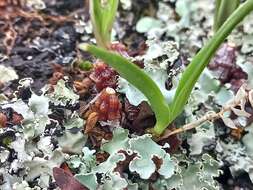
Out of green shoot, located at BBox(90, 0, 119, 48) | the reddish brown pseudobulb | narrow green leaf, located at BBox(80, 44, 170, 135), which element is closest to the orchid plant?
narrow green leaf, located at BBox(80, 44, 170, 135)

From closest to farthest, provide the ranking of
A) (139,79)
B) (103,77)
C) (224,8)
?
1. (139,79)
2. (103,77)
3. (224,8)

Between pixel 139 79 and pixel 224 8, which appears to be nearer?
pixel 139 79

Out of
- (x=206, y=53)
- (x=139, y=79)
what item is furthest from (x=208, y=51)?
(x=139, y=79)

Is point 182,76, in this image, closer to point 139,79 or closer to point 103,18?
point 139,79

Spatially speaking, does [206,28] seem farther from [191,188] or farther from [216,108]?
[191,188]

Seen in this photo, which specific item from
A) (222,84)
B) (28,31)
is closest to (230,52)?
(222,84)

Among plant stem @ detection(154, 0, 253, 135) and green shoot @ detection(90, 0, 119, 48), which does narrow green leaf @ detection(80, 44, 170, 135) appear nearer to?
plant stem @ detection(154, 0, 253, 135)

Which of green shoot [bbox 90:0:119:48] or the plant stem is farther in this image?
green shoot [bbox 90:0:119:48]

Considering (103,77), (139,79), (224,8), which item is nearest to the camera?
(139,79)
